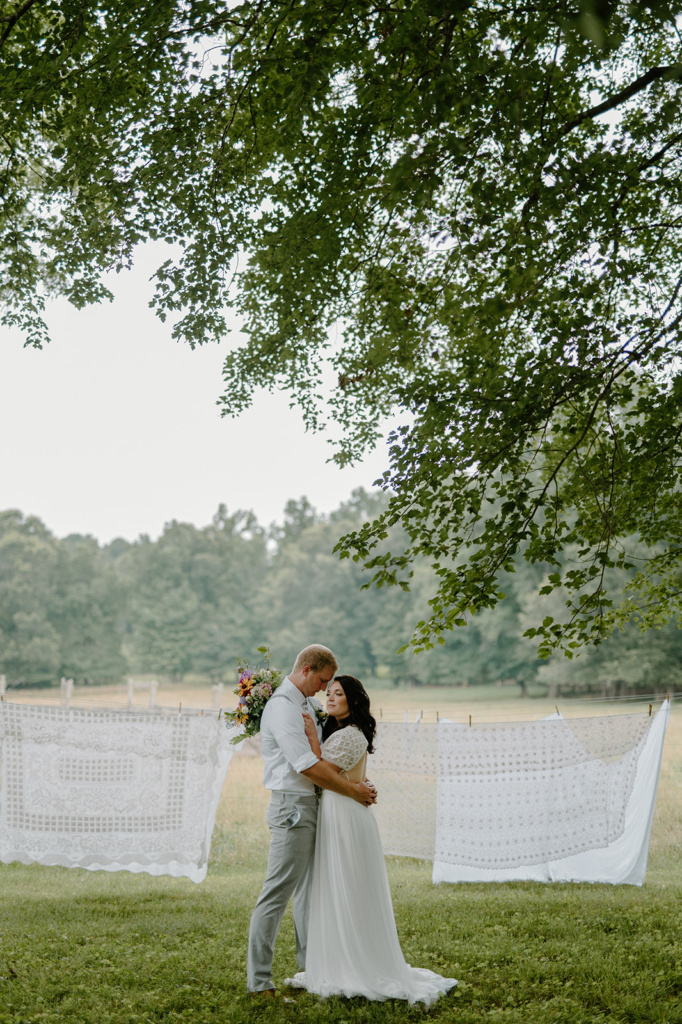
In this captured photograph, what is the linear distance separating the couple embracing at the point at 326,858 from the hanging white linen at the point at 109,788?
2976 mm

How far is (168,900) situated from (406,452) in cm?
463

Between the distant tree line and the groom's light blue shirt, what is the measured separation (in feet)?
118

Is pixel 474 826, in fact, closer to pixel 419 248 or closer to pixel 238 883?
pixel 238 883

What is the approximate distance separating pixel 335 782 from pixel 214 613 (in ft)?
184

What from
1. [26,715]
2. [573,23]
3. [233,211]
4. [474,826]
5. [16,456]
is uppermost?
[16,456]

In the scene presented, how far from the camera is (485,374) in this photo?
437cm

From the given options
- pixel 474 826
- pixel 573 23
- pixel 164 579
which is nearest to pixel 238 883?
pixel 474 826

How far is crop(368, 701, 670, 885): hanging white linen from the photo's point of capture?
7164 millimetres

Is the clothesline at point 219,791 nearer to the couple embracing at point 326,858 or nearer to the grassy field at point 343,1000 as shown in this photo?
the grassy field at point 343,1000

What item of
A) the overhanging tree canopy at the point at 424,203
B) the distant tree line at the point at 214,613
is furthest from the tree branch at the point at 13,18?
the distant tree line at the point at 214,613

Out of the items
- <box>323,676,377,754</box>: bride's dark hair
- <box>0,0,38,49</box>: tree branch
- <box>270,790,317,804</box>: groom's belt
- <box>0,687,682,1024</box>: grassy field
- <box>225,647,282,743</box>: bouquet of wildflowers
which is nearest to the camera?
<box>0,0,38,49</box>: tree branch

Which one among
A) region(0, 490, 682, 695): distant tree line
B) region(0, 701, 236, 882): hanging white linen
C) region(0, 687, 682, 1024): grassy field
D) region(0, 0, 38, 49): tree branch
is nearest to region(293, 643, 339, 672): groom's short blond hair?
region(0, 687, 682, 1024): grassy field

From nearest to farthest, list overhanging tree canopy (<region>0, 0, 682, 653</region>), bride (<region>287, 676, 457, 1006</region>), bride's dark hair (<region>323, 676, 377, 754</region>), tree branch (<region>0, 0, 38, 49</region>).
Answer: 1. overhanging tree canopy (<region>0, 0, 682, 653</region>)
2. tree branch (<region>0, 0, 38, 49</region>)
3. bride (<region>287, 676, 457, 1006</region>)
4. bride's dark hair (<region>323, 676, 377, 754</region>)

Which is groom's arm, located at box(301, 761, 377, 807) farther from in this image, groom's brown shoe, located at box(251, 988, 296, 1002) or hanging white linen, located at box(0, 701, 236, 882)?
hanging white linen, located at box(0, 701, 236, 882)
